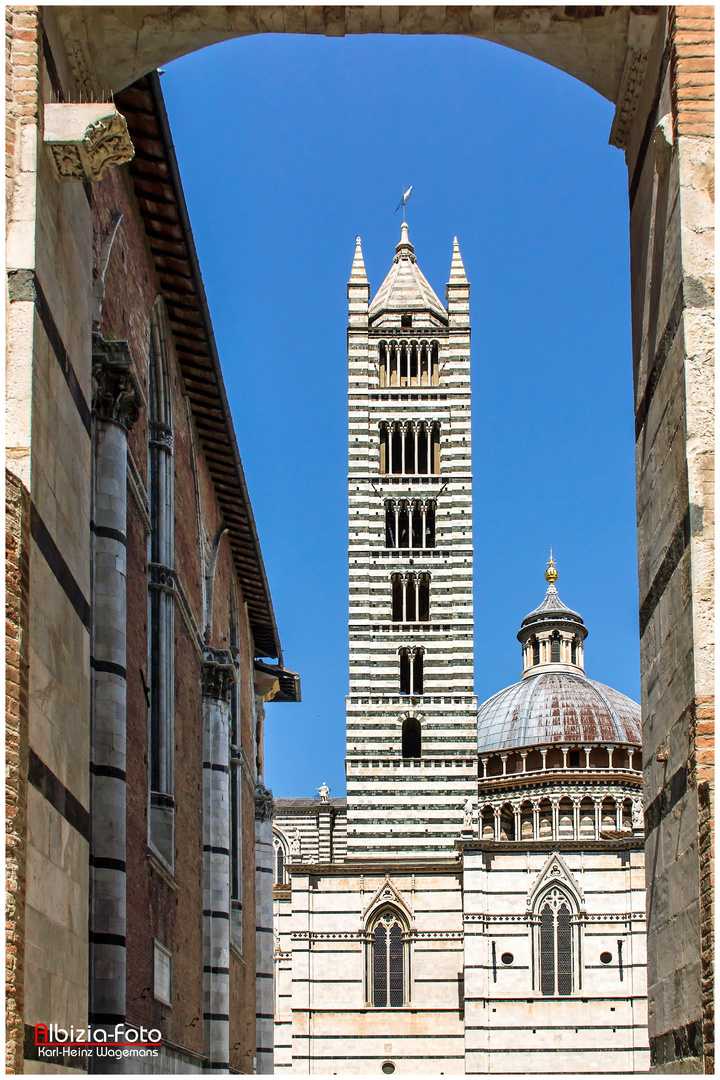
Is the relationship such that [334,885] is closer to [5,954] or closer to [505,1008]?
[505,1008]

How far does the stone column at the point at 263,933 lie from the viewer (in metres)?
29.4

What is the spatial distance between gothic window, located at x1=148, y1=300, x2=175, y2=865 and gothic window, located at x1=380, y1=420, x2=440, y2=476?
36757mm

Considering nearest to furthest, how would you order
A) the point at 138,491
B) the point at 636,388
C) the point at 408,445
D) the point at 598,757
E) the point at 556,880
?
the point at 636,388, the point at 138,491, the point at 556,880, the point at 408,445, the point at 598,757

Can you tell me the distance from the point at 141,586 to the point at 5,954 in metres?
8.34

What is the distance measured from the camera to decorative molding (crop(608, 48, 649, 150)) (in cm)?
993

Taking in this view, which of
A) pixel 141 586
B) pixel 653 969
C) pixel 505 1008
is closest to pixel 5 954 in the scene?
pixel 653 969

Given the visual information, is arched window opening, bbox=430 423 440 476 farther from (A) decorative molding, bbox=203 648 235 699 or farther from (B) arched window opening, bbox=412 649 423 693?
(A) decorative molding, bbox=203 648 235 699

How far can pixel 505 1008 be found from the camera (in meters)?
44.6

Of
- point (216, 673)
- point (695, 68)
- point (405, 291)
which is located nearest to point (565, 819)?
point (405, 291)

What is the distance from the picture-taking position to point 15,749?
24.2 ft

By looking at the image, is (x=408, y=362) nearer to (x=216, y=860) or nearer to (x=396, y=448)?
(x=396, y=448)

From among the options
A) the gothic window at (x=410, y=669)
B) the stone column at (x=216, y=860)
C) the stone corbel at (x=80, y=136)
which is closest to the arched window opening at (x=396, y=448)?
the gothic window at (x=410, y=669)

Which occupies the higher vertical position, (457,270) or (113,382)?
(457,270)

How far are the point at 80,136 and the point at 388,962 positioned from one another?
1627 inches
